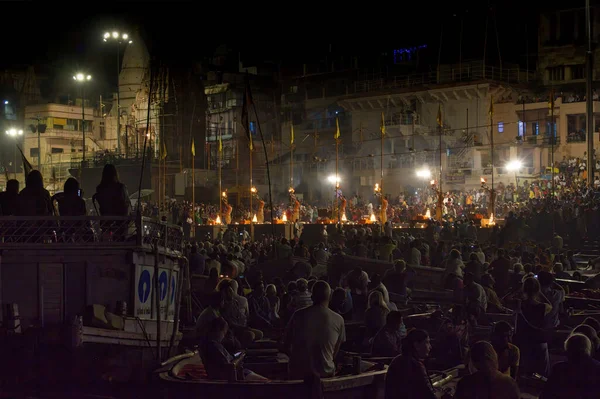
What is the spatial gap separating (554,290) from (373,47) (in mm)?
65798

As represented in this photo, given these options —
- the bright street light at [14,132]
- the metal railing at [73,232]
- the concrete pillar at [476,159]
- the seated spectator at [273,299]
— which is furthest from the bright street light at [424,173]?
the metal railing at [73,232]

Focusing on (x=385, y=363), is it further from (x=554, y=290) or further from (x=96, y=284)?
(x=96, y=284)

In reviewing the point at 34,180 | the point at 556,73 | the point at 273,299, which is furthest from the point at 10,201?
the point at 556,73

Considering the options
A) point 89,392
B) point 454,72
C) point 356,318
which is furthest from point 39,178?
point 454,72

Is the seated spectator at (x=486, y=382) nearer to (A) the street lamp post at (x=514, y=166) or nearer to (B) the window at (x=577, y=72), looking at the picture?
(A) the street lamp post at (x=514, y=166)

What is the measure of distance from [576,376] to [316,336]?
2.55m

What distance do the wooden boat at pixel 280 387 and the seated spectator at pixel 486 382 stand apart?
5.16ft

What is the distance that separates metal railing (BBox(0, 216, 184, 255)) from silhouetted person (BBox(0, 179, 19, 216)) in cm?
107

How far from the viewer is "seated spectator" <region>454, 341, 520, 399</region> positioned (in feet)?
20.8

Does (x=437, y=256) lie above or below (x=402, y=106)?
below

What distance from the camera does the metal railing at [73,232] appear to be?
34.5 feet

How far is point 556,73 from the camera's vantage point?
59.5 m

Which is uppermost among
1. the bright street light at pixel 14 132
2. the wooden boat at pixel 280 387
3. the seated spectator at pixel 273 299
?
the bright street light at pixel 14 132

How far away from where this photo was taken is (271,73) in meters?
79.8
